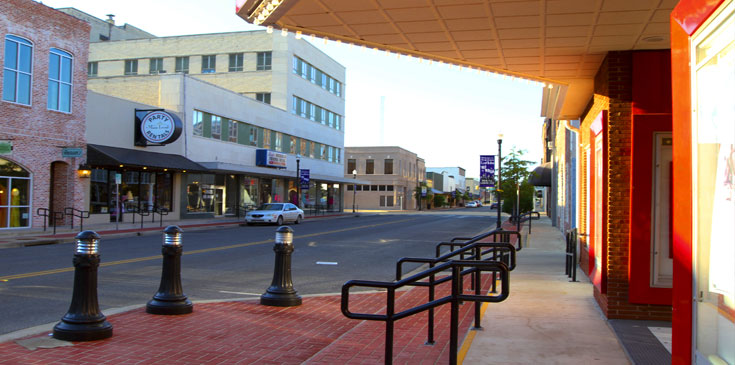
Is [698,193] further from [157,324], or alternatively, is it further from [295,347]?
[157,324]

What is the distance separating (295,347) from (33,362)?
97.9 inches

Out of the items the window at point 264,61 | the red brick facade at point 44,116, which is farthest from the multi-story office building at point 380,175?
the red brick facade at point 44,116

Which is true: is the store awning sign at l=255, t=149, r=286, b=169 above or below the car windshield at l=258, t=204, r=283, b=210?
→ above

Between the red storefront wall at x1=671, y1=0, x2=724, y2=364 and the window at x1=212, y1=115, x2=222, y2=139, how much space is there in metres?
37.1

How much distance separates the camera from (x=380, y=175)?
286 feet

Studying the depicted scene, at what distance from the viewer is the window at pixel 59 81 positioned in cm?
2492

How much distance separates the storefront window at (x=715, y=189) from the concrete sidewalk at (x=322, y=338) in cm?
232

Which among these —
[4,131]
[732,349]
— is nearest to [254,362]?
[732,349]

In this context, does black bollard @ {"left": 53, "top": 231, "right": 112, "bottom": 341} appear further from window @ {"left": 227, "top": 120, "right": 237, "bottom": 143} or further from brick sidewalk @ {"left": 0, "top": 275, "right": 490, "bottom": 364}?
window @ {"left": 227, "top": 120, "right": 237, "bottom": 143}

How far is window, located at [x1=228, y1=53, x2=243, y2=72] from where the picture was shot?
5019 centimetres

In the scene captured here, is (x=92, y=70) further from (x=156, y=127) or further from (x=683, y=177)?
(x=683, y=177)

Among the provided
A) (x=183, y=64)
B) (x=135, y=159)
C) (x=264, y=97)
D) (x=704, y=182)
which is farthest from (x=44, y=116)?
(x=183, y=64)

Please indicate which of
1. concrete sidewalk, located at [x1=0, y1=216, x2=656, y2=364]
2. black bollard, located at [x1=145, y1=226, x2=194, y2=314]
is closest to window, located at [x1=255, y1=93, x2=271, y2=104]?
concrete sidewalk, located at [x1=0, y1=216, x2=656, y2=364]

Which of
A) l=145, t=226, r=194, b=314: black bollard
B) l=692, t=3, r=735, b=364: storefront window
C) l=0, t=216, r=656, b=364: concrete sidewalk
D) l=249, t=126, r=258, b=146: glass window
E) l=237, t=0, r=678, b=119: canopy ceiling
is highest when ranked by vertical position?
l=249, t=126, r=258, b=146: glass window
